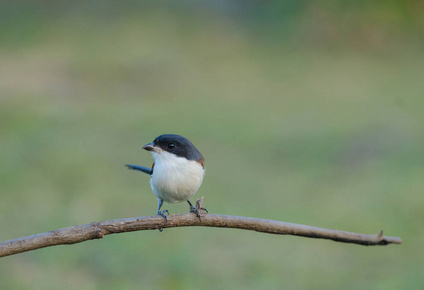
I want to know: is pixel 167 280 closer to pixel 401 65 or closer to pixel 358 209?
pixel 358 209

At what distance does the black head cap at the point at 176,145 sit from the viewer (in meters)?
2.52

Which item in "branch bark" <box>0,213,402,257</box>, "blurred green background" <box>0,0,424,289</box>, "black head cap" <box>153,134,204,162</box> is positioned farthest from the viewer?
"blurred green background" <box>0,0,424,289</box>

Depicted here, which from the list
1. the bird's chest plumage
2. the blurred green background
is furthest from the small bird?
the blurred green background

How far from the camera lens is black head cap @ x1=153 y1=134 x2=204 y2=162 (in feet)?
8.28

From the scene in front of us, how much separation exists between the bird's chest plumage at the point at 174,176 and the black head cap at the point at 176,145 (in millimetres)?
20

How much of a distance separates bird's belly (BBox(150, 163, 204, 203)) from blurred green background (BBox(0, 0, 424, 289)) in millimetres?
2312

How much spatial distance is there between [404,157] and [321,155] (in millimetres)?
1042

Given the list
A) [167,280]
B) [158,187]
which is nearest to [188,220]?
[158,187]

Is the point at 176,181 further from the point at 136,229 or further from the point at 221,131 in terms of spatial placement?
the point at 221,131

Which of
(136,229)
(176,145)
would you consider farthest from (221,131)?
(136,229)

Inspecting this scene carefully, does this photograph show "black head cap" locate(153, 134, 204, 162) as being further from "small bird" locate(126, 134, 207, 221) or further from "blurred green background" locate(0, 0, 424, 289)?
"blurred green background" locate(0, 0, 424, 289)

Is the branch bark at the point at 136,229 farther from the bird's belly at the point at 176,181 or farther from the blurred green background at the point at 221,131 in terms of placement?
the blurred green background at the point at 221,131

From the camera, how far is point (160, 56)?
10641 mm

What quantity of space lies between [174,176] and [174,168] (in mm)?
40
